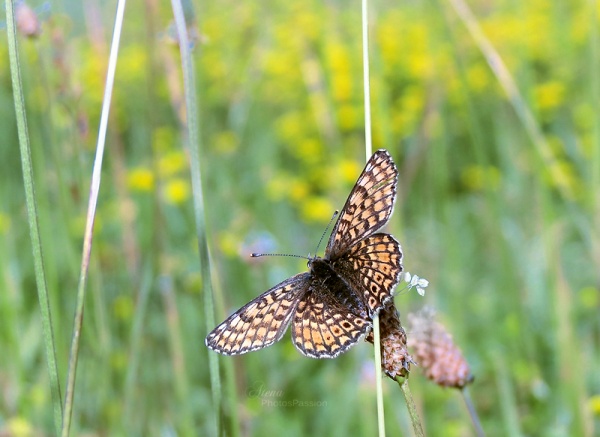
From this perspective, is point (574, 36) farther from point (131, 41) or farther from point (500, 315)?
point (131, 41)

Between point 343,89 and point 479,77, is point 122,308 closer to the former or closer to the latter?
point 343,89

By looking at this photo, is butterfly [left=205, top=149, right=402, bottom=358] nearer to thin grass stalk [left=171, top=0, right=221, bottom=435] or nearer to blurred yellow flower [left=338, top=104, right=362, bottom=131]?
thin grass stalk [left=171, top=0, right=221, bottom=435]

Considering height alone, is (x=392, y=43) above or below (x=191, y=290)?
above

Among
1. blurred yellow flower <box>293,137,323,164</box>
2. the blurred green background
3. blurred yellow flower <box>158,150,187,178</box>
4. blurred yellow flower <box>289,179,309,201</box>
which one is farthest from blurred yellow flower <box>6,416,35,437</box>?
blurred yellow flower <box>293,137,323,164</box>

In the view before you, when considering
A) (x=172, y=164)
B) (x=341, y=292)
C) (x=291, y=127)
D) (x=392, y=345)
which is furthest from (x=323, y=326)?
(x=291, y=127)

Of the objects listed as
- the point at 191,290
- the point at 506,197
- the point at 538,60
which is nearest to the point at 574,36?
the point at 538,60

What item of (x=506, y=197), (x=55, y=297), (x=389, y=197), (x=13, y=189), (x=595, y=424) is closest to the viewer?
(x=389, y=197)
